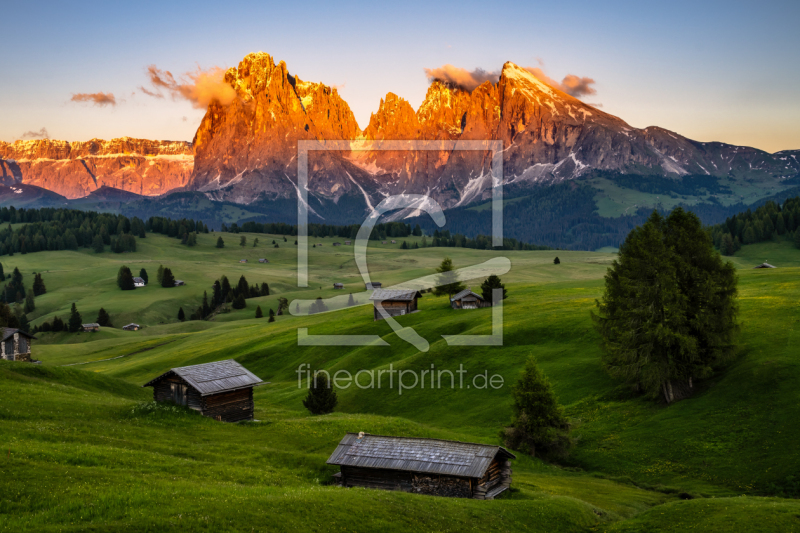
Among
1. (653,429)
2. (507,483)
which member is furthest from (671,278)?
(507,483)

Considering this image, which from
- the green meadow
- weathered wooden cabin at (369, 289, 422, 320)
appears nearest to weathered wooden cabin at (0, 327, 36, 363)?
the green meadow

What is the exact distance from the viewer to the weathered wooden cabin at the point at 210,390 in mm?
46094

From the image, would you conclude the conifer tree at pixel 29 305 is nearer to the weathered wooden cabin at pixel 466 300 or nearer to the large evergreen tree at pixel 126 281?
the large evergreen tree at pixel 126 281

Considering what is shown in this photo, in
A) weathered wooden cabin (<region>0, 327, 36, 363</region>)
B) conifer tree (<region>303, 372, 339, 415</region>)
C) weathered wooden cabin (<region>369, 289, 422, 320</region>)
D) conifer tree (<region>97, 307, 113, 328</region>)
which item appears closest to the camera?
conifer tree (<region>303, 372, 339, 415</region>)

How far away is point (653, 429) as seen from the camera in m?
48.1

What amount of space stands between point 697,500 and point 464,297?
61041mm

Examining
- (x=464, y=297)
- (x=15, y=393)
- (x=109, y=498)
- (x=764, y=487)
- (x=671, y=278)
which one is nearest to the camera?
(x=109, y=498)

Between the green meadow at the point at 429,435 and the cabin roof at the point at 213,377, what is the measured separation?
2.48m

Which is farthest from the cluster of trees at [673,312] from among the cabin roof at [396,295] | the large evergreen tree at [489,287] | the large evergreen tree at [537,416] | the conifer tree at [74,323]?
the conifer tree at [74,323]

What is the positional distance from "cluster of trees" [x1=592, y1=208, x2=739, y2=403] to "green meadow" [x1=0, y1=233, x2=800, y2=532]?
2282mm

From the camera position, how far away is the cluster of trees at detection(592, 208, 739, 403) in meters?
51.4

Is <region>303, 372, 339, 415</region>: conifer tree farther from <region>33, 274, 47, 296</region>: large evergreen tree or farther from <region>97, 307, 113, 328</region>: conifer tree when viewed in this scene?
<region>33, 274, 47, 296</region>: large evergreen tree

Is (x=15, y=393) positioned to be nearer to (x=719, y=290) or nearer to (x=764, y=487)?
(x=764, y=487)

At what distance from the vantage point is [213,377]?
47.8m
